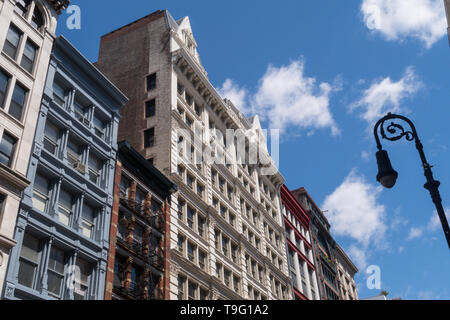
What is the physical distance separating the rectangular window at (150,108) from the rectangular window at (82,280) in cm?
2223

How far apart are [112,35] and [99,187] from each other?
107ft

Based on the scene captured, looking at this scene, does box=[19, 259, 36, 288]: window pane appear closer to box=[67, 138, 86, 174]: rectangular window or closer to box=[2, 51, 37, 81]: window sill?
box=[67, 138, 86, 174]: rectangular window

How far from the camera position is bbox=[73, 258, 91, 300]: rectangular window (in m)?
27.6

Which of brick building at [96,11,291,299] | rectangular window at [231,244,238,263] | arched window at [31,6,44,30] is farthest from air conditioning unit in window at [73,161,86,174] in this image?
rectangular window at [231,244,238,263]

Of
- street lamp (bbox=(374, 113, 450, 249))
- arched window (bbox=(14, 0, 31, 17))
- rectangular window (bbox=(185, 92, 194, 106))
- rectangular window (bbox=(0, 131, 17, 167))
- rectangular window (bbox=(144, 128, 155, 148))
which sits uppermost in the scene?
rectangular window (bbox=(185, 92, 194, 106))

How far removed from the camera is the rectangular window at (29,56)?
96.0 feet

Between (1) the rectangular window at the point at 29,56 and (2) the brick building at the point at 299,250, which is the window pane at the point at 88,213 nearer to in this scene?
(1) the rectangular window at the point at 29,56

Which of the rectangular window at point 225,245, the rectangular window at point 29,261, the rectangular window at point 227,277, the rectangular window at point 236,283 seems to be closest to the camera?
the rectangular window at point 29,261

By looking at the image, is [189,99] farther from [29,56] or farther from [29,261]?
[29,261]

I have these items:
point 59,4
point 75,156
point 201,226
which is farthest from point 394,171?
point 201,226

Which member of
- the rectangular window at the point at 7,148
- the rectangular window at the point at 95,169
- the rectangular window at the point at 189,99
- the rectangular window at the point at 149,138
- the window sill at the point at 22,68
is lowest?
the rectangular window at the point at 7,148

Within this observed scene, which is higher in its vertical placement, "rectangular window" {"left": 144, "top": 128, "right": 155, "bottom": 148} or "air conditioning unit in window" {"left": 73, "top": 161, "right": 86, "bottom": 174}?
"rectangular window" {"left": 144, "top": 128, "right": 155, "bottom": 148}

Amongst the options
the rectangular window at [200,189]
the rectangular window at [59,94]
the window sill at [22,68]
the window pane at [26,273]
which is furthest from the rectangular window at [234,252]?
the window sill at [22,68]

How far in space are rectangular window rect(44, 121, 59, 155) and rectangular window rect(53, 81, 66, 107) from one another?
71.1 inches
